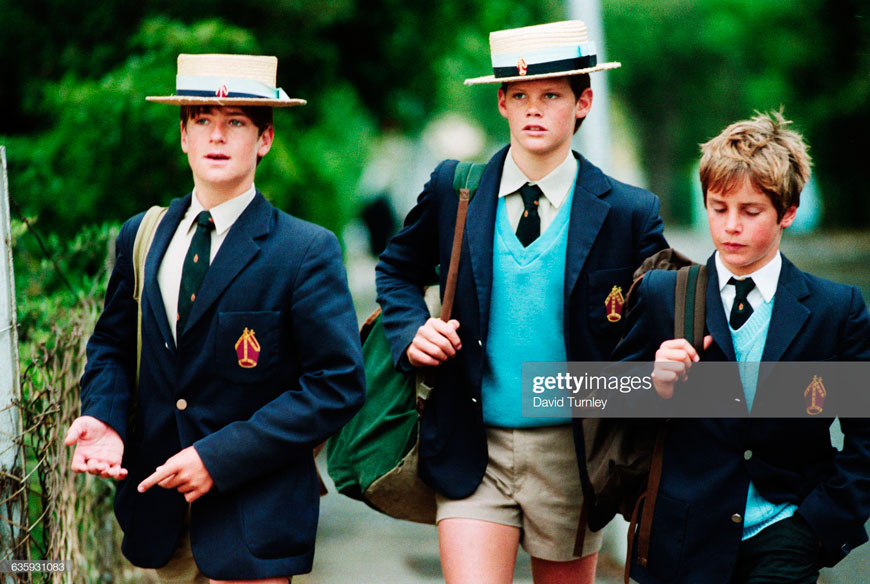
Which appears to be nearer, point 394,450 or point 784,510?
point 784,510

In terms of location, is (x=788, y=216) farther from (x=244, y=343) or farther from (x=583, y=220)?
(x=244, y=343)

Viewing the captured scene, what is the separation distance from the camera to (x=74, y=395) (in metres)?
4.80

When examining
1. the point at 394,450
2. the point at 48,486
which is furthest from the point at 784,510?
the point at 48,486

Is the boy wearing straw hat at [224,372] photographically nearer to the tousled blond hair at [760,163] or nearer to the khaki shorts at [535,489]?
the khaki shorts at [535,489]

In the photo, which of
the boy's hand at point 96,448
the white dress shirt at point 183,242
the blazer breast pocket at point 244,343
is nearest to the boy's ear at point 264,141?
the white dress shirt at point 183,242

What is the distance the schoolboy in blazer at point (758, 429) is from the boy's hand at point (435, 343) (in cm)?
73

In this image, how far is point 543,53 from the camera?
12.4ft

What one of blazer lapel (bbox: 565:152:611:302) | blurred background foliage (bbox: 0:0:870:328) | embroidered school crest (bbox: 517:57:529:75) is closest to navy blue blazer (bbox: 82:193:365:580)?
blazer lapel (bbox: 565:152:611:302)

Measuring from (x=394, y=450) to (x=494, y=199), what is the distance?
900 millimetres

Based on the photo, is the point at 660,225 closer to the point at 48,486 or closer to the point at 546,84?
the point at 546,84

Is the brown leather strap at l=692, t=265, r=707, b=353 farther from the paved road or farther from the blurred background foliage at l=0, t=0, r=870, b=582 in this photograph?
the paved road

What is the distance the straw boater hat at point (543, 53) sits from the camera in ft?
12.3

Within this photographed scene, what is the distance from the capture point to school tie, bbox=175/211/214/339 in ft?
11.2

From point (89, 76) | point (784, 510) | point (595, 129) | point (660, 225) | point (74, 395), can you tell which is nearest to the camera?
point (784, 510)
